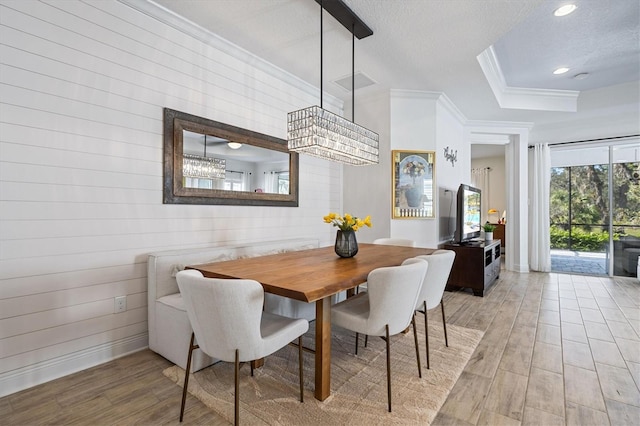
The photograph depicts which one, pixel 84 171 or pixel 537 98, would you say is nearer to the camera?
pixel 84 171

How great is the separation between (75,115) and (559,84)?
18.6 feet

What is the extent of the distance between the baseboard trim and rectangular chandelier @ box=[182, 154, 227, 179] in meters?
1.38

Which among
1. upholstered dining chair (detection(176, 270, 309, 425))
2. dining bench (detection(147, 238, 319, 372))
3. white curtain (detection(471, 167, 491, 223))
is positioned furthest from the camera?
white curtain (detection(471, 167, 491, 223))

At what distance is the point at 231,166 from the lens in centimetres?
311

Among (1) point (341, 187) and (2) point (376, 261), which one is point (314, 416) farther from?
(1) point (341, 187)

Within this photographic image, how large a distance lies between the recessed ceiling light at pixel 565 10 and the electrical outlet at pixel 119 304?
173 inches

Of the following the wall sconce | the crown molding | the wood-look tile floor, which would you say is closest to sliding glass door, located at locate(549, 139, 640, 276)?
the crown molding

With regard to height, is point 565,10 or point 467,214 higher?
point 565,10

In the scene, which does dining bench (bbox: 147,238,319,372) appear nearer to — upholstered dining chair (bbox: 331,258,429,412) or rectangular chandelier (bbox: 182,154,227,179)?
rectangular chandelier (bbox: 182,154,227,179)

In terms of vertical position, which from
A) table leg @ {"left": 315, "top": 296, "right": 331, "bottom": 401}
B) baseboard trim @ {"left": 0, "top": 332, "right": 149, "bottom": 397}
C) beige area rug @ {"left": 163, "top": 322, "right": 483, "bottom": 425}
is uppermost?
table leg @ {"left": 315, "top": 296, "right": 331, "bottom": 401}

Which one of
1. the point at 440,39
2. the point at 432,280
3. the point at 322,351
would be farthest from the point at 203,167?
the point at 440,39

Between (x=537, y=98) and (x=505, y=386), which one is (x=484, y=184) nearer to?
(x=537, y=98)

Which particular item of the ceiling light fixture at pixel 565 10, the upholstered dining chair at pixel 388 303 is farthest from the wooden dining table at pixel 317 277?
the ceiling light fixture at pixel 565 10

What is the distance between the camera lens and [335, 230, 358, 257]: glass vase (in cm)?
253
